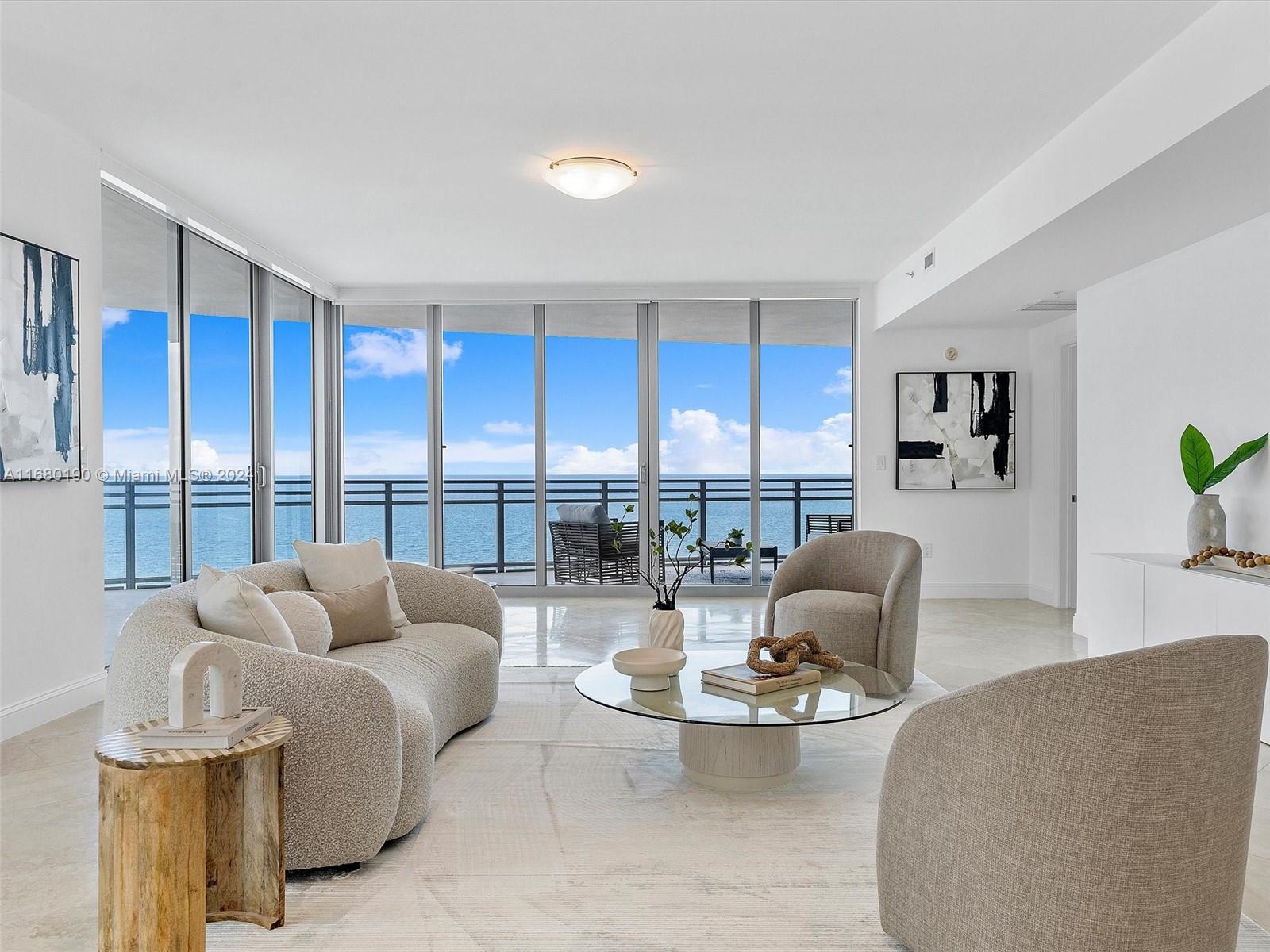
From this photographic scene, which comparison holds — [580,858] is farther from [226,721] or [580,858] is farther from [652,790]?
[226,721]

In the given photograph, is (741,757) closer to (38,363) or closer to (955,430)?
(38,363)

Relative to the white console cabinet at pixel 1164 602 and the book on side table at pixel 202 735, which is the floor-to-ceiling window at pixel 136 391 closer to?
the book on side table at pixel 202 735

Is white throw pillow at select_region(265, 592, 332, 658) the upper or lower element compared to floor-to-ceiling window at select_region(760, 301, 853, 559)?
lower

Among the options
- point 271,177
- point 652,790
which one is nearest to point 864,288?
point 271,177

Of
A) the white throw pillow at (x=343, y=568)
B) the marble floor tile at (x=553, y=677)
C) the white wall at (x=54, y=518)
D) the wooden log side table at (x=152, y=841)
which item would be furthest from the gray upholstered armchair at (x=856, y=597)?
the white wall at (x=54, y=518)

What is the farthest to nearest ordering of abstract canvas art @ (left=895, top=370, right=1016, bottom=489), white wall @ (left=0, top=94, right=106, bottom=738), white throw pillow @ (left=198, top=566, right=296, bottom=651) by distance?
abstract canvas art @ (left=895, top=370, right=1016, bottom=489)
white wall @ (left=0, top=94, right=106, bottom=738)
white throw pillow @ (left=198, top=566, right=296, bottom=651)

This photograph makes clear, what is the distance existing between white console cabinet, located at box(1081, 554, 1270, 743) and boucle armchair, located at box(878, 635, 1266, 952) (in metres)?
2.05

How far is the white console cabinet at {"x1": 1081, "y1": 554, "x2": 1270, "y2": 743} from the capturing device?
11.7ft

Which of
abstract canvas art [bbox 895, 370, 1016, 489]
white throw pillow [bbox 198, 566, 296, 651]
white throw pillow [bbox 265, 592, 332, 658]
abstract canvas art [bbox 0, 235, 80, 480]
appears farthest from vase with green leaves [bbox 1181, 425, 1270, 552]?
abstract canvas art [bbox 0, 235, 80, 480]

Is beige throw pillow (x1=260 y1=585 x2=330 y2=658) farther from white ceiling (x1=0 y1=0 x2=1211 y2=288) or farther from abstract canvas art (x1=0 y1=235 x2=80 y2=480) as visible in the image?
white ceiling (x1=0 y1=0 x2=1211 y2=288)

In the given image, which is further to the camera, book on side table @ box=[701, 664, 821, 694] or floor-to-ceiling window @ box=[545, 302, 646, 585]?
floor-to-ceiling window @ box=[545, 302, 646, 585]

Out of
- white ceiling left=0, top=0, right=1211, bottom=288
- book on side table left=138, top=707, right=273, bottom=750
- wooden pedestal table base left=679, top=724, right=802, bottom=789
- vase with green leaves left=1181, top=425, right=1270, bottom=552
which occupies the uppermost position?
white ceiling left=0, top=0, right=1211, bottom=288

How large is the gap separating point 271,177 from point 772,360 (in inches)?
172

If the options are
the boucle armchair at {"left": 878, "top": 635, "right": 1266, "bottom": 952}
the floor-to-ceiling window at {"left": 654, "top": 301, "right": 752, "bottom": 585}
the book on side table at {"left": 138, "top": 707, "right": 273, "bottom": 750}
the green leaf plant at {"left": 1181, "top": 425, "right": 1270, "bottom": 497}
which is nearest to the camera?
the boucle armchair at {"left": 878, "top": 635, "right": 1266, "bottom": 952}
